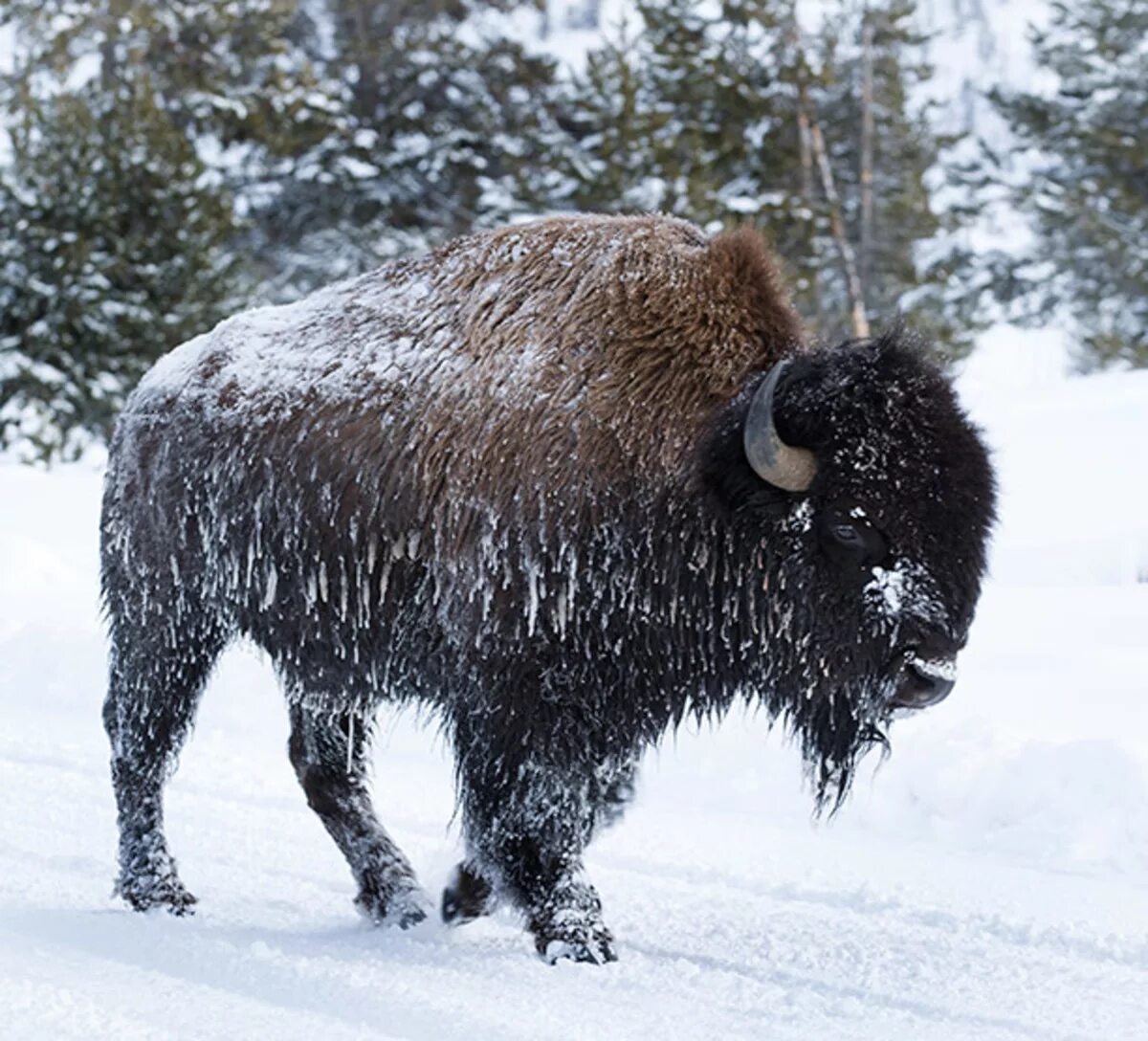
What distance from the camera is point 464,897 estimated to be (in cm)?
414

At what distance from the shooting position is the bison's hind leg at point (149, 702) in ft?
15.0

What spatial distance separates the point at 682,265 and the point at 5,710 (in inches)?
165

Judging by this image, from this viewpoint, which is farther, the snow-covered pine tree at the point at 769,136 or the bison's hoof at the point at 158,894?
the snow-covered pine tree at the point at 769,136

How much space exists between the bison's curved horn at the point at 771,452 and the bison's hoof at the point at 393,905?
1.55 meters

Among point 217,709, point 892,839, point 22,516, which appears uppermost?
point 892,839

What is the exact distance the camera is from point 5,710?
22.9ft

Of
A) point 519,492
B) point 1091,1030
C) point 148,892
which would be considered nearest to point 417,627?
point 519,492

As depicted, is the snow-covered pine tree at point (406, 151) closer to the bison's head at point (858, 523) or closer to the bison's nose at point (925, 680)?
the bison's head at point (858, 523)

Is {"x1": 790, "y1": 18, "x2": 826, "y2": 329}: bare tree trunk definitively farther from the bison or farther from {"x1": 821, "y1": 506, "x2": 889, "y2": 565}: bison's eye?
{"x1": 821, "y1": 506, "x2": 889, "y2": 565}: bison's eye

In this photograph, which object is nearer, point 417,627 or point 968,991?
point 968,991

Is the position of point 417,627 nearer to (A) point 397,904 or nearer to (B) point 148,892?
(A) point 397,904

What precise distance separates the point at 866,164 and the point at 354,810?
71.8 feet

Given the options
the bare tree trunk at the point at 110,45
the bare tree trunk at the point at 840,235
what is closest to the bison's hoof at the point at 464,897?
the bare tree trunk at the point at 840,235

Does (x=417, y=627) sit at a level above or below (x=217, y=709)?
above
